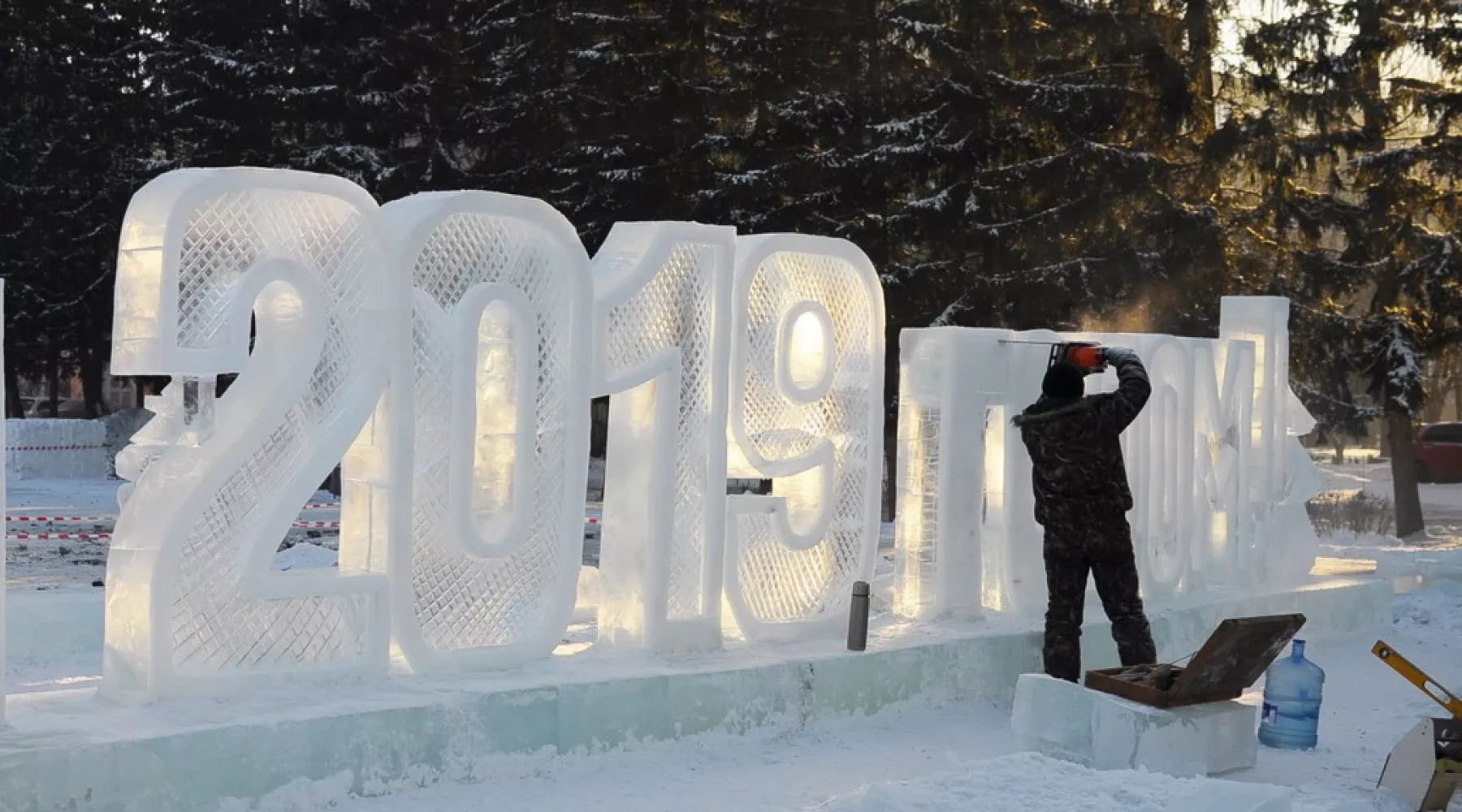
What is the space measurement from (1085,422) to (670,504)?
89.3 inches

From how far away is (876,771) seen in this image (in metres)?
8.27

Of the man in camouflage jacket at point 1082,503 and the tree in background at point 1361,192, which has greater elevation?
the tree in background at point 1361,192

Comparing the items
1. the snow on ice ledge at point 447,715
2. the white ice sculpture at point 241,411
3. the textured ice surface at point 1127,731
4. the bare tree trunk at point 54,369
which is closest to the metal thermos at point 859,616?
the snow on ice ledge at point 447,715

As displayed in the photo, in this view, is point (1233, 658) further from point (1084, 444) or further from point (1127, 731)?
point (1084, 444)

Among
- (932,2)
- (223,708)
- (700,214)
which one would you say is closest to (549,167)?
(700,214)

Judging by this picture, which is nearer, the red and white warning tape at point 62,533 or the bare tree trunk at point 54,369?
the red and white warning tape at point 62,533

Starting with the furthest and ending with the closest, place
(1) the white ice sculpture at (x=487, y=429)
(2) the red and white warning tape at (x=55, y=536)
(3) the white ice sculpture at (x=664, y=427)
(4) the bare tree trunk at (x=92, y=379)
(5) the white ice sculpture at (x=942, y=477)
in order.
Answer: (4) the bare tree trunk at (x=92, y=379)
(2) the red and white warning tape at (x=55, y=536)
(5) the white ice sculpture at (x=942, y=477)
(3) the white ice sculpture at (x=664, y=427)
(1) the white ice sculpture at (x=487, y=429)

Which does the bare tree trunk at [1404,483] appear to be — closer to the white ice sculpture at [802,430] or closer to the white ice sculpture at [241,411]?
the white ice sculpture at [802,430]

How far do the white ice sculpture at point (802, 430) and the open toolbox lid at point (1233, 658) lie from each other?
236 cm

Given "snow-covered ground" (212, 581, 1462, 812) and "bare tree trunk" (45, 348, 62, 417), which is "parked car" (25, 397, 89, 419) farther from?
"snow-covered ground" (212, 581, 1462, 812)

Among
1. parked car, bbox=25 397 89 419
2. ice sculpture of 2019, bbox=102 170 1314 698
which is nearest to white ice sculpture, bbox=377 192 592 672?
ice sculpture of 2019, bbox=102 170 1314 698

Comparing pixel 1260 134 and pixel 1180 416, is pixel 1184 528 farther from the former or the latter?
pixel 1260 134

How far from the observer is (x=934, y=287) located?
80.0 ft

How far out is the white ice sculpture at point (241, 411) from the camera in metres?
6.98
